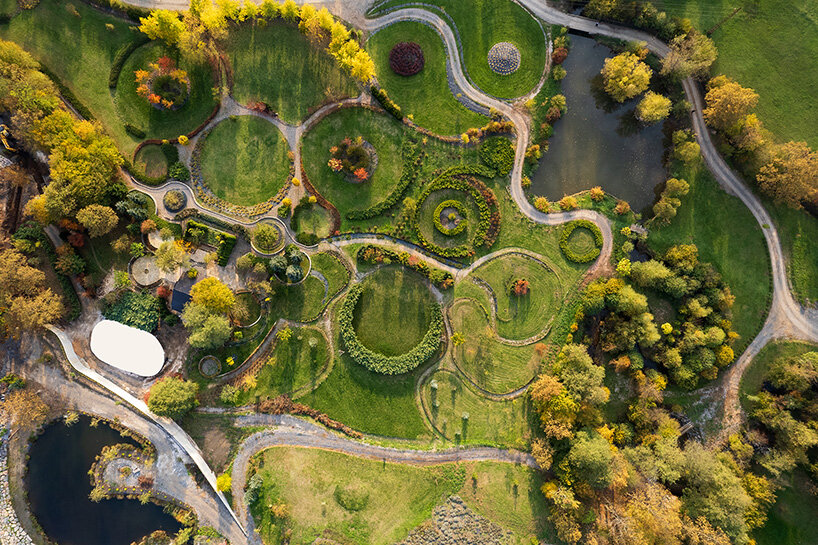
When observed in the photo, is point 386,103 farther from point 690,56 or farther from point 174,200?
point 690,56

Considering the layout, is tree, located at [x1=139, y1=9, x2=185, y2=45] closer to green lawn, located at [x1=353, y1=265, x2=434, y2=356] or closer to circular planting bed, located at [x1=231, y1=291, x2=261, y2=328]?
circular planting bed, located at [x1=231, y1=291, x2=261, y2=328]

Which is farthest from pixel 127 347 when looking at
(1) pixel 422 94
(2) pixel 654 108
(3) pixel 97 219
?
(2) pixel 654 108

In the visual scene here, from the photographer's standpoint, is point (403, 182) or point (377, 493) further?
point (403, 182)

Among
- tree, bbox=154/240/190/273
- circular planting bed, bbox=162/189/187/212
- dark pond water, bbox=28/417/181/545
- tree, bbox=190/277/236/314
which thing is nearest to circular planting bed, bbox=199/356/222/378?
tree, bbox=190/277/236/314

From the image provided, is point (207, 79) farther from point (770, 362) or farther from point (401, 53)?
point (770, 362)

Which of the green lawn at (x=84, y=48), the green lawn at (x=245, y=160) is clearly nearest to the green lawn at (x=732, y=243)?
the green lawn at (x=245, y=160)

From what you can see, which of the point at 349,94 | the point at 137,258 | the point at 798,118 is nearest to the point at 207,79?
the point at 349,94
